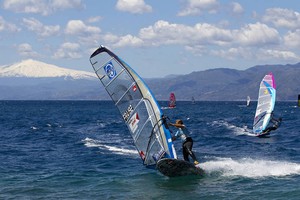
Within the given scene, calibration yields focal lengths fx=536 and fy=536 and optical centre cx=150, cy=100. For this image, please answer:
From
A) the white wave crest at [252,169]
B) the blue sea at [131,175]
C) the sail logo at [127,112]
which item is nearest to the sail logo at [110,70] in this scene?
the sail logo at [127,112]

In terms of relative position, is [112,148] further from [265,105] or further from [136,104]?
[265,105]

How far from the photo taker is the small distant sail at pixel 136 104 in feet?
62.6

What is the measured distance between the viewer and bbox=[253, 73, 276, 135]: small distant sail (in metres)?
46.1

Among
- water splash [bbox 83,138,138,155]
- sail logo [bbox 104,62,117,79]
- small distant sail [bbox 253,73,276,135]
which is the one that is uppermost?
sail logo [bbox 104,62,117,79]

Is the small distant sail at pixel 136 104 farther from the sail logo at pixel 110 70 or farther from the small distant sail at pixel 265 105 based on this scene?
the small distant sail at pixel 265 105

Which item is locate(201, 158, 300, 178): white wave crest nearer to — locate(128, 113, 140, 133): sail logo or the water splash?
locate(128, 113, 140, 133): sail logo

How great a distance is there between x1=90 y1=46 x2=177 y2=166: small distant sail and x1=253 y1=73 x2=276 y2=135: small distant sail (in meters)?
26.6

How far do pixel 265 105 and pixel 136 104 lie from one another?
97.6 feet

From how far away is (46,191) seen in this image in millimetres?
19125

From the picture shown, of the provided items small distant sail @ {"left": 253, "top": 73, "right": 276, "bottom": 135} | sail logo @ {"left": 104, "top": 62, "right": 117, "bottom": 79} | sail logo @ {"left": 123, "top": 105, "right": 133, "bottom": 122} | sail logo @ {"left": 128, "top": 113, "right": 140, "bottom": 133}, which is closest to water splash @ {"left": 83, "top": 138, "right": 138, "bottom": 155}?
sail logo @ {"left": 128, "top": 113, "right": 140, "bottom": 133}

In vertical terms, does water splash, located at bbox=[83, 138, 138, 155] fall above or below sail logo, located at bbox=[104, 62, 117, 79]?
below

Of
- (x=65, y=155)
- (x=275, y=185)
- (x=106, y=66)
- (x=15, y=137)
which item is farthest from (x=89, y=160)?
(x=15, y=137)

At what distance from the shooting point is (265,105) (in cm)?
4750

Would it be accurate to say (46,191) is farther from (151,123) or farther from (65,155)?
(65,155)
